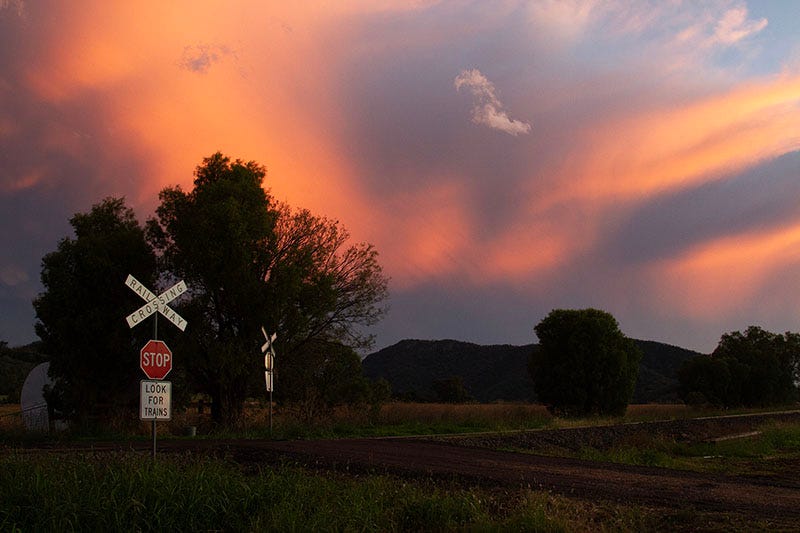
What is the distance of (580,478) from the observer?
14211mm

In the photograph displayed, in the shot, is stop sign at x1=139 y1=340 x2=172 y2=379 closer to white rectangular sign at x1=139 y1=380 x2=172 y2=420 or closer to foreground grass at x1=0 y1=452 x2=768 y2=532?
white rectangular sign at x1=139 y1=380 x2=172 y2=420

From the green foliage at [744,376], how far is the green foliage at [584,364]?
21855 millimetres

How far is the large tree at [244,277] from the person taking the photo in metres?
30.2

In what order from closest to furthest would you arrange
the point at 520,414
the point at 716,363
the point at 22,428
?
1. the point at 22,428
2. the point at 520,414
3. the point at 716,363

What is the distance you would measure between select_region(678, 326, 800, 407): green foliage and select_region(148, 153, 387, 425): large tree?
4740 centimetres

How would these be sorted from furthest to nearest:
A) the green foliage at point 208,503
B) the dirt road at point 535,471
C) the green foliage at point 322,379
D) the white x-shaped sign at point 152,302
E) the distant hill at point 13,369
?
the distant hill at point 13,369 → the green foliage at point 322,379 → the white x-shaped sign at point 152,302 → the dirt road at point 535,471 → the green foliage at point 208,503

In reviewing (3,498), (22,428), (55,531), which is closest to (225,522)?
(55,531)

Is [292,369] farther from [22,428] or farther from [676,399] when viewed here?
[676,399]

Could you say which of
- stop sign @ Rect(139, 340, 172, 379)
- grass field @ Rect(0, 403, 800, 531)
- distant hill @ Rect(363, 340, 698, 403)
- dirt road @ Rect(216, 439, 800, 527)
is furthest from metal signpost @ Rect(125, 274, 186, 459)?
distant hill @ Rect(363, 340, 698, 403)

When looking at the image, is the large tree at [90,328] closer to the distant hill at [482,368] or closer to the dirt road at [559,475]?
the dirt road at [559,475]

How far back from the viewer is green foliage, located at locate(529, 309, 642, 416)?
47781mm

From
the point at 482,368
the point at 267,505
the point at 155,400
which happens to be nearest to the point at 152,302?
the point at 155,400

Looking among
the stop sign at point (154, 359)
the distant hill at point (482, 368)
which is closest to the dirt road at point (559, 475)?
the stop sign at point (154, 359)

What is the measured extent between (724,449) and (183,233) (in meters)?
23.5
